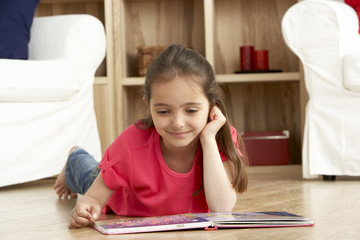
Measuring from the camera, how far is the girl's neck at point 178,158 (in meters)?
1.19

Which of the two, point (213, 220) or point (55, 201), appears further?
point (55, 201)

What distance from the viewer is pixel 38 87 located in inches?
72.7

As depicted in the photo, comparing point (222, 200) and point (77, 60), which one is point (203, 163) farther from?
point (77, 60)

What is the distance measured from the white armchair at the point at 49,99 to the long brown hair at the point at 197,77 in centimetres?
74

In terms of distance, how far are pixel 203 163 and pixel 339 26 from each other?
98cm

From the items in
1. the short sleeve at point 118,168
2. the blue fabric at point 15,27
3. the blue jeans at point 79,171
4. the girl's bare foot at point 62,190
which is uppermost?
the blue fabric at point 15,27

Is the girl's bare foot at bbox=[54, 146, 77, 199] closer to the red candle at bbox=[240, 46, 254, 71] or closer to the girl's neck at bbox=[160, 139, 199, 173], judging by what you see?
the girl's neck at bbox=[160, 139, 199, 173]

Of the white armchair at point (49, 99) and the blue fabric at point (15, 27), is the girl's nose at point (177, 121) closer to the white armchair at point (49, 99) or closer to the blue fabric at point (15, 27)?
the white armchair at point (49, 99)

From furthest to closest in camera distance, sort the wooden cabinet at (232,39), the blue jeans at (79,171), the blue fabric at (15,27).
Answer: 1. the wooden cabinet at (232,39)
2. the blue fabric at (15,27)
3. the blue jeans at (79,171)

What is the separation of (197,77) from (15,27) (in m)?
1.20

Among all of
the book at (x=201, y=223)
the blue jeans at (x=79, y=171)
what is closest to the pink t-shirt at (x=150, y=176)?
the book at (x=201, y=223)

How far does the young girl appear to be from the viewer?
3.57 feet

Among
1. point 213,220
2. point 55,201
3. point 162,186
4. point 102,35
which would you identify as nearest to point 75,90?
point 102,35

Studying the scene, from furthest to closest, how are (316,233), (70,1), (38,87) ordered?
(70,1), (38,87), (316,233)
